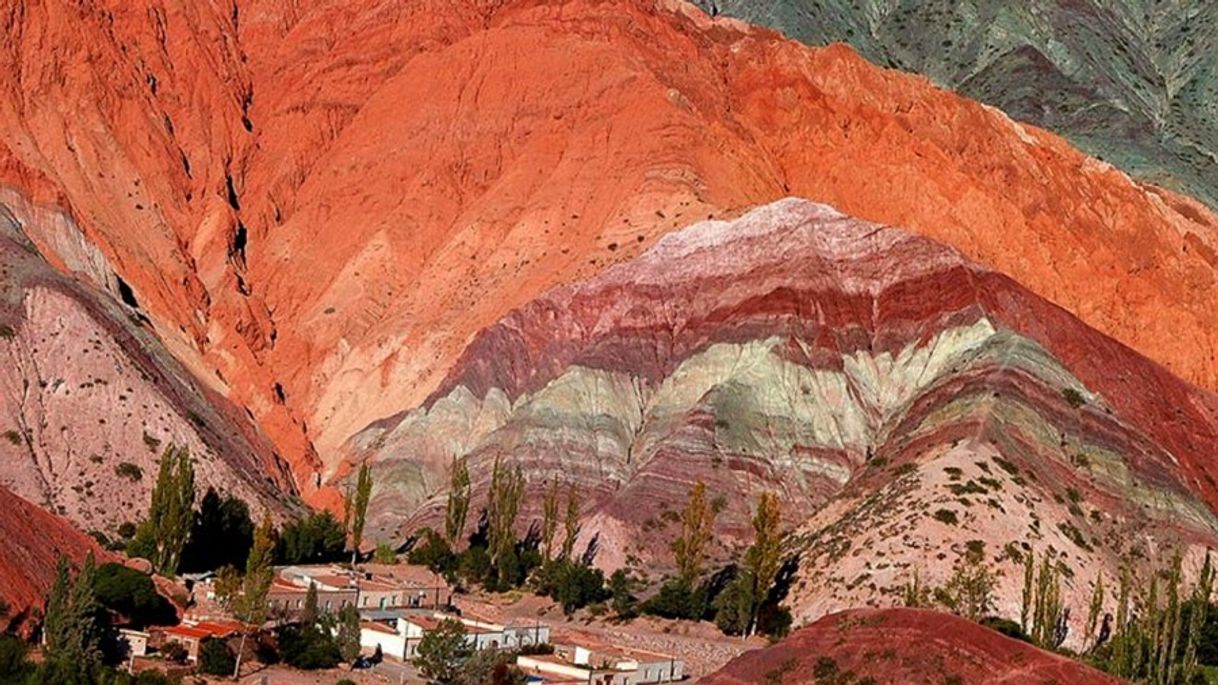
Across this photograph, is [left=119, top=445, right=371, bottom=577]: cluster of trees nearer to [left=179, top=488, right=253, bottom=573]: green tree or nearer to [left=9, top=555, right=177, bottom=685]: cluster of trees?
[left=179, top=488, right=253, bottom=573]: green tree

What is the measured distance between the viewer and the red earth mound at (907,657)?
5175 cm

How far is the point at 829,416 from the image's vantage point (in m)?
106

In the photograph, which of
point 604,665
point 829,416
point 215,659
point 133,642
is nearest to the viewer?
point 215,659

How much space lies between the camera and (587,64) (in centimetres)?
14162

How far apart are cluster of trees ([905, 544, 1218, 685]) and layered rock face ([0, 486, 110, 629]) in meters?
28.6

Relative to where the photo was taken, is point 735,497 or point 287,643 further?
point 735,497

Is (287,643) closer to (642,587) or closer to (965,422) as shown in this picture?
(642,587)

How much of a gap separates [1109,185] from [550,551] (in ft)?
216

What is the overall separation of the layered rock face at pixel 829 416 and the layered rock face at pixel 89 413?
9.01 m

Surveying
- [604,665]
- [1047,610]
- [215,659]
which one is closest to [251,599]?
[215,659]

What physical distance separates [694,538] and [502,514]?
10.9 m

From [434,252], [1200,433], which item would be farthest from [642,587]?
[434,252]

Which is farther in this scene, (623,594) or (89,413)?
(89,413)

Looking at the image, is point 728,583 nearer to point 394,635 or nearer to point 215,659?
point 394,635
